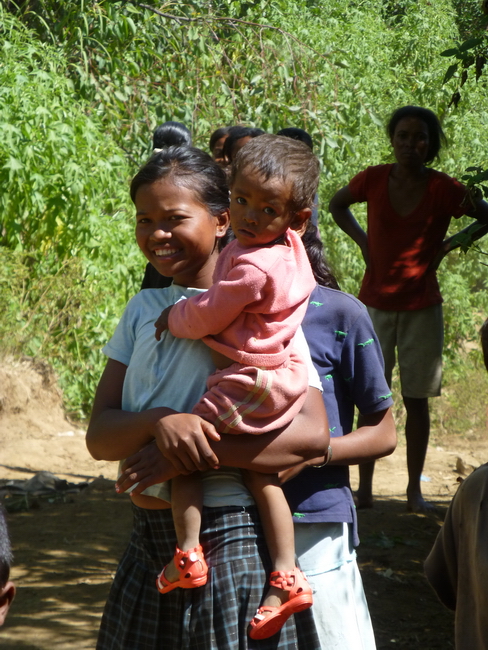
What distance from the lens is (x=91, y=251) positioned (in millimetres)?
6551

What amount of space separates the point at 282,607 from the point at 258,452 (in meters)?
0.30

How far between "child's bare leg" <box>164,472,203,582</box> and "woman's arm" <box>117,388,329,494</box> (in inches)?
1.4

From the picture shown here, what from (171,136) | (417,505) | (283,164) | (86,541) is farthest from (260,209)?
(86,541)

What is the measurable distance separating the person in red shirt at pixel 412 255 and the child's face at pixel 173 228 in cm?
275

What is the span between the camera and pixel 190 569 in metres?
1.56

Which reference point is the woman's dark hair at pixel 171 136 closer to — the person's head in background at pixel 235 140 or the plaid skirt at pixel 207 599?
the person's head in background at pixel 235 140

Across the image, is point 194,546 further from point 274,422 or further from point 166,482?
point 274,422

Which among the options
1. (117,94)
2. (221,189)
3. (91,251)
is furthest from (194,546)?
(117,94)

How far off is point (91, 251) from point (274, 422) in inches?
202

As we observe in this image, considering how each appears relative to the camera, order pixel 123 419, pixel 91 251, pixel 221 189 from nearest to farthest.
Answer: pixel 123 419 → pixel 221 189 → pixel 91 251

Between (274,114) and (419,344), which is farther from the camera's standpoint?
(274,114)

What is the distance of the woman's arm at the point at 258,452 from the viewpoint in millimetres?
1613

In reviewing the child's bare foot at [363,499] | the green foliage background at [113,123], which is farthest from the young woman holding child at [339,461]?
the green foliage background at [113,123]

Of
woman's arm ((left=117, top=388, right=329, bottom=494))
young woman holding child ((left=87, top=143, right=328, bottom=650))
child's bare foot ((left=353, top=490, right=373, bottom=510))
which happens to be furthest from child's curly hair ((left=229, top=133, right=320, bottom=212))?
child's bare foot ((left=353, top=490, right=373, bottom=510))
